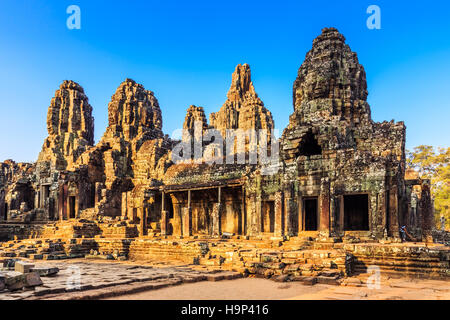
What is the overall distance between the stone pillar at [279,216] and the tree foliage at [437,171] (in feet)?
77.7

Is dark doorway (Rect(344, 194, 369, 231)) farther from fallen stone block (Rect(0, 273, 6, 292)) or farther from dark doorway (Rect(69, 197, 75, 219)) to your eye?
dark doorway (Rect(69, 197, 75, 219))

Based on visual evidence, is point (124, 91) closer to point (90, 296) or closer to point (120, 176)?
point (120, 176)

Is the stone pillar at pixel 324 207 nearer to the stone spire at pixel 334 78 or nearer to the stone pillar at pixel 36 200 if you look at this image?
the stone spire at pixel 334 78

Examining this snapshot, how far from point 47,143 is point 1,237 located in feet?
66.4

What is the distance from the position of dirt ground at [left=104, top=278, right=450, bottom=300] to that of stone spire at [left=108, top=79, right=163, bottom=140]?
97.0ft

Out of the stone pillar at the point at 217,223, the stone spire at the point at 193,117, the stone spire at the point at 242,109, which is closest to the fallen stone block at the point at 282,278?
the stone pillar at the point at 217,223

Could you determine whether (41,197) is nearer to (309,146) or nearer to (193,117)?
(309,146)

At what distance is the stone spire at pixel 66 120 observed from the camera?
43.9 meters

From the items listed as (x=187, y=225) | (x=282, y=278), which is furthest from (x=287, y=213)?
(x=282, y=278)

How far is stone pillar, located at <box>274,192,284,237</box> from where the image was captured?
17812mm

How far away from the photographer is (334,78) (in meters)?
22.1

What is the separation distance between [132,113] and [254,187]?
72.6 ft

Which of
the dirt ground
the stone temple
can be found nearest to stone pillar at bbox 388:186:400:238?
the stone temple
